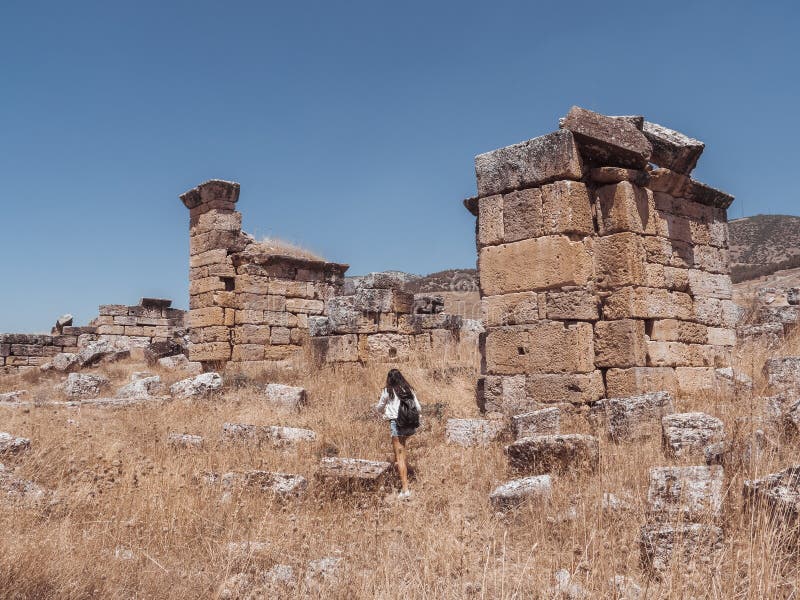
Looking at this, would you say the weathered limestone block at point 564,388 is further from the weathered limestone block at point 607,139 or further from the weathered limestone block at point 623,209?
the weathered limestone block at point 607,139

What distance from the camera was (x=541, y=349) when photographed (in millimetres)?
7926

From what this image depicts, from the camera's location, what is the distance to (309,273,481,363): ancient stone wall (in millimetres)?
12586

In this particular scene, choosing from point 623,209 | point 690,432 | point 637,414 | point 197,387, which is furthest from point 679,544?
point 197,387

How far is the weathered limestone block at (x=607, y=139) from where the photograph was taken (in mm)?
7895

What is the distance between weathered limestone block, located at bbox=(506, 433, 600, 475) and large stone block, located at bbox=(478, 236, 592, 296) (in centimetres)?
226

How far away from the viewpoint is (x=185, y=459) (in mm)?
7141

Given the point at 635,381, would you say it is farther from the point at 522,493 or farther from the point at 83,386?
the point at 83,386

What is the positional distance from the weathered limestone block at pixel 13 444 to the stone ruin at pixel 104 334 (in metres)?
13.4

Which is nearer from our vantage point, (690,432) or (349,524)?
(349,524)

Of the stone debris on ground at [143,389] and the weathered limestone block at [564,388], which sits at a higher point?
the weathered limestone block at [564,388]

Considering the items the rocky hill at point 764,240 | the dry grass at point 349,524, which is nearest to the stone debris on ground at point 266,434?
the dry grass at point 349,524

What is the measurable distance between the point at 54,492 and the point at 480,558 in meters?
3.95

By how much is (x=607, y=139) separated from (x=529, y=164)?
917mm

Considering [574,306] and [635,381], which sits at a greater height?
[574,306]
